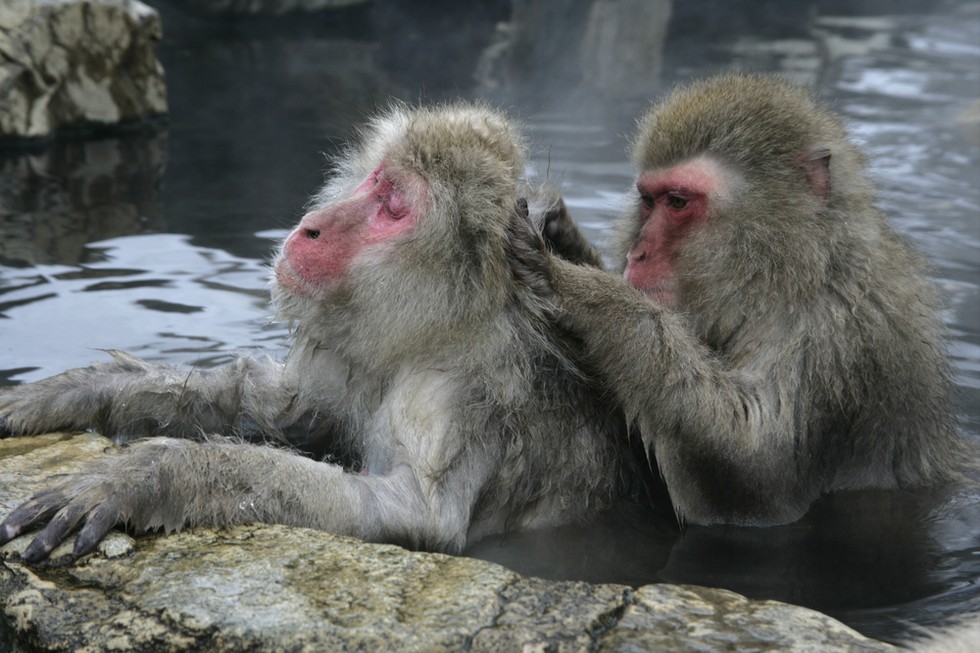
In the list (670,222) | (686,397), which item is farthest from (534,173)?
(686,397)

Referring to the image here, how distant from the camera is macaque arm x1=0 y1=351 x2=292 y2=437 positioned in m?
4.21

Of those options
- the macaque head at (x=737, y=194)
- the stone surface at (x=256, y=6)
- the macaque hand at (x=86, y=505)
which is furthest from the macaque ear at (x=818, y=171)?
the stone surface at (x=256, y=6)

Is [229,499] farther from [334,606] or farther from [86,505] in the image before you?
[334,606]

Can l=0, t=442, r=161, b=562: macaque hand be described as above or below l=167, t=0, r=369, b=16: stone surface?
below

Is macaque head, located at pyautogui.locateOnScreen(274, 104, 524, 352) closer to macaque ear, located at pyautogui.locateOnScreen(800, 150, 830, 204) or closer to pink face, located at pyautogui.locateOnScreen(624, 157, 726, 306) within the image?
pink face, located at pyautogui.locateOnScreen(624, 157, 726, 306)

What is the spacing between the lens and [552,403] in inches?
156

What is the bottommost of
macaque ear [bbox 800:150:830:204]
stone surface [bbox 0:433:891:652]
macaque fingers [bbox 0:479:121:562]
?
stone surface [bbox 0:433:891:652]

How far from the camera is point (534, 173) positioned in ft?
18.8

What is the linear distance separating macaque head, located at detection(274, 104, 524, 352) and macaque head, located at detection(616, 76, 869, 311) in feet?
2.42

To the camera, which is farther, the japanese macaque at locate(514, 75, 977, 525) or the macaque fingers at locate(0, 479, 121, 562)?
the japanese macaque at locate(514, 75, 977, 525)

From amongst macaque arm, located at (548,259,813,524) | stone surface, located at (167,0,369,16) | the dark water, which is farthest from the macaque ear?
stone surface, located at (167,0,369,16)

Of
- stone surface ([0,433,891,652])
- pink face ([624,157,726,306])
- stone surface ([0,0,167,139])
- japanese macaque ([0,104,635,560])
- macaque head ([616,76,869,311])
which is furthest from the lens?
stone surface ([0,0,167,139])

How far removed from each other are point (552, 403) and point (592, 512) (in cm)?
39

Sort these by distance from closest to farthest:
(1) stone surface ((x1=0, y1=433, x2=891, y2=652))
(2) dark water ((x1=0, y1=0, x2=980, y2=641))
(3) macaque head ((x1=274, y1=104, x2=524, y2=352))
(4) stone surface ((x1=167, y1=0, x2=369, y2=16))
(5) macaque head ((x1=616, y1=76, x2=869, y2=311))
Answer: (1) stone surface ((x1=0, y1=433, x2=891, y2=652)) → (3) macaque head ((x1=274, y1=104, x2=524, y2=352)) → (2) dark water ((x1=0, y1=0, x2=980, y2=641)) → (5) macaque head ((x1=616, y1=76, x2=869, y2=311)) → (4) stone surface ((x1=167, y1=0, x2=369, y2=16))
